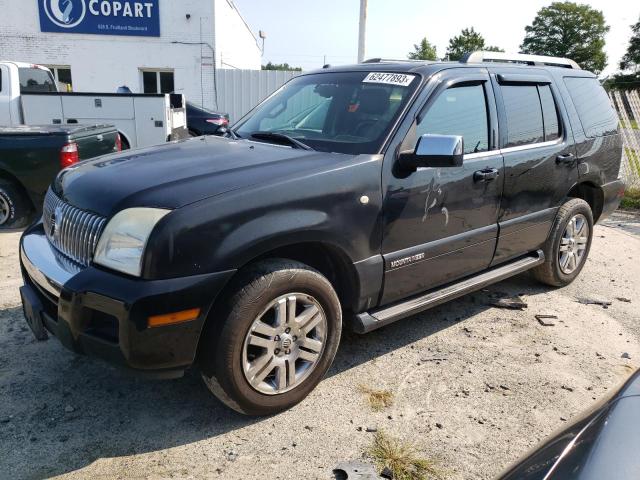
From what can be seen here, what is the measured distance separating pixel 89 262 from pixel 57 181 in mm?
991

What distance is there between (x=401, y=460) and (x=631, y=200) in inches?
337

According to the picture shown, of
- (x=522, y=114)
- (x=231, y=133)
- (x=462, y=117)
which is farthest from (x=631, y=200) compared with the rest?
(x=231, y=133)

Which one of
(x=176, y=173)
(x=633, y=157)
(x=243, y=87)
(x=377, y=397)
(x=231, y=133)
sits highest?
(x=243, y=87)

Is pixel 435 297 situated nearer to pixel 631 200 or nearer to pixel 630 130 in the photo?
pixel 631 200

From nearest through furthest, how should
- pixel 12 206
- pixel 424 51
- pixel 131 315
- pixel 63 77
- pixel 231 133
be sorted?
pixel 131 315 < pixel 231 133 < pixel 12 206 < pixel 63 77 < pixel 424 51

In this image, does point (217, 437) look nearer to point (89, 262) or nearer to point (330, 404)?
point (330, 404)

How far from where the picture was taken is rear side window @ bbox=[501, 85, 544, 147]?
4.12 meters

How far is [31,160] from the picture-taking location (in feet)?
20.7

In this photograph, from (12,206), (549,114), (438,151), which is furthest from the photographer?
(12,206)

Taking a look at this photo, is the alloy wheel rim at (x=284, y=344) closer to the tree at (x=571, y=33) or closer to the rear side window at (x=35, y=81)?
the rear side window at (x=35, y=81)

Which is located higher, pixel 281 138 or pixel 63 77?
pixel 63 77

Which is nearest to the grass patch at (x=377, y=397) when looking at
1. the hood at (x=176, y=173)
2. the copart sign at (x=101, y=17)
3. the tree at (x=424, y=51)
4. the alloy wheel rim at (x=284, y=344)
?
the alloy wheel rim at (x=284, y=344)

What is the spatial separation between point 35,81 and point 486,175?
10.1m

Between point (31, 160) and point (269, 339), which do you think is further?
point (31, 160)
